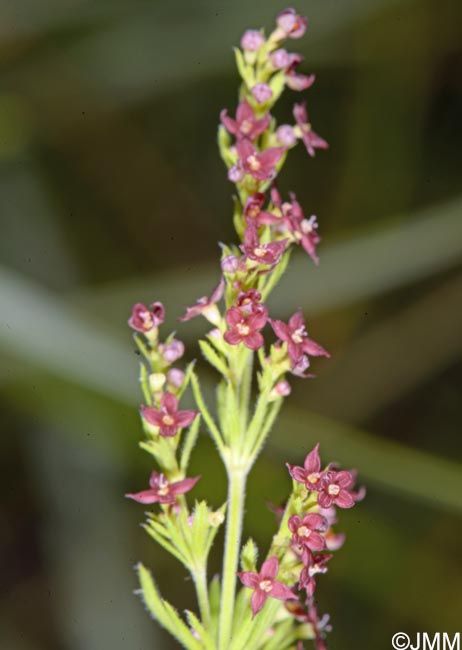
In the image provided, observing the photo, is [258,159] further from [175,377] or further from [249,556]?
[249,556]

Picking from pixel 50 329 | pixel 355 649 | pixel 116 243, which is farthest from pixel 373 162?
pixel 355 649

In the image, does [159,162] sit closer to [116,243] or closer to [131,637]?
[116,243]

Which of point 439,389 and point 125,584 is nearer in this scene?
point 125,584

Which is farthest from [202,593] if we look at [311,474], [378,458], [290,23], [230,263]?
[378,458]

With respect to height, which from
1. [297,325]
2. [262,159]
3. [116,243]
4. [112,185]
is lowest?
[297,325]

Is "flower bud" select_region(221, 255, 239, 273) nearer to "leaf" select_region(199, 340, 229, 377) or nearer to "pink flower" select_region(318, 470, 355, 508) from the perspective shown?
"leaf" select_region(199, 340, 229, 377)

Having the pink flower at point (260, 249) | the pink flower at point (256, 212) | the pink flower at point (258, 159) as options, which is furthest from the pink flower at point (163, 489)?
the pink flower at point (258, 159)
